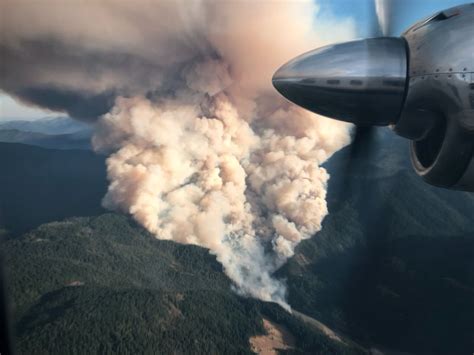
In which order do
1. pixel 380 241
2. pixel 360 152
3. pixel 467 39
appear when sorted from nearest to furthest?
pixel 467 39 → pixel 360 152 → pixel 380 241

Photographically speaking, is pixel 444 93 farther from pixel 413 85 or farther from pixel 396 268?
pixel 396 268

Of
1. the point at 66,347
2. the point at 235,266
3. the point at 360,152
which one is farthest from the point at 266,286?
the point at 360,152

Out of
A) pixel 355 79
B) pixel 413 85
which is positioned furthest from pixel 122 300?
pixel 413 85

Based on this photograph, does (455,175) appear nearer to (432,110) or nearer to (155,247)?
(432,110)

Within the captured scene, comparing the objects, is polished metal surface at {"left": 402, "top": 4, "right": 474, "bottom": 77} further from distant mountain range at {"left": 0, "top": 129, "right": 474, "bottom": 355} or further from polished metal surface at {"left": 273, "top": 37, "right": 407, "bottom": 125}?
distant mountain range at {"left": 0, "top": 129, "right": 474, "bottom": 355}

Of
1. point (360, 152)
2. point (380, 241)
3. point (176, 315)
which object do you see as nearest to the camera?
point (360, 152)
